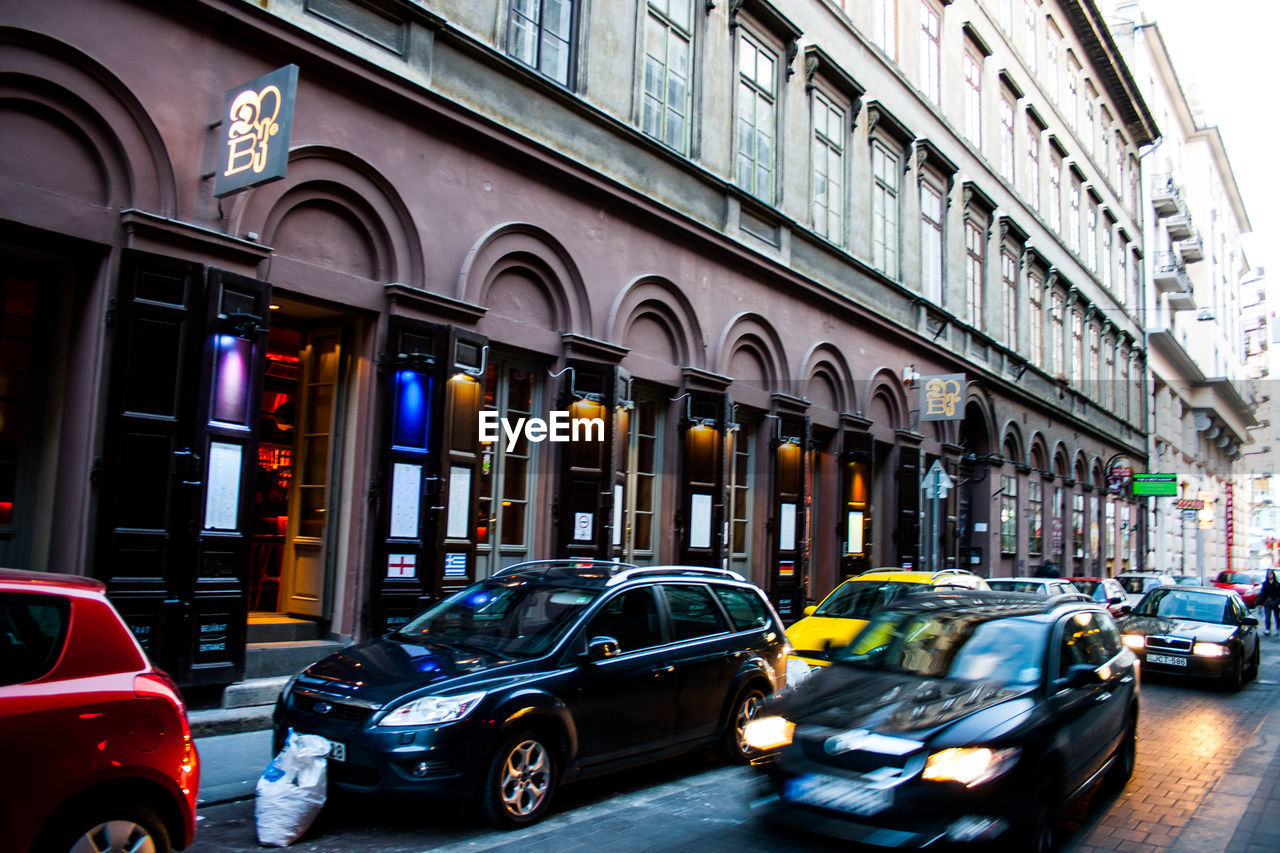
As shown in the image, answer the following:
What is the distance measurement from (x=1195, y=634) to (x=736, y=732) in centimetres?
967

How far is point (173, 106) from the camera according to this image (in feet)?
29.8

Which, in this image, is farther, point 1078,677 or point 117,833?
point 1078,677

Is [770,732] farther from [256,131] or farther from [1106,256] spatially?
[1106,256]

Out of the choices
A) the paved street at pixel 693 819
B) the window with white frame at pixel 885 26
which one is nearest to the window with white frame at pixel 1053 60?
the window with white frame at pixel 885 26

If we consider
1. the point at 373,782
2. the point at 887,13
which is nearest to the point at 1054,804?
the point at 373,782

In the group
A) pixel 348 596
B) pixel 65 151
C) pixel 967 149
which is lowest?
pixel 348 596

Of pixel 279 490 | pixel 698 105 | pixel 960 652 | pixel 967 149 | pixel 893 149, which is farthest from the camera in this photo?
pixel 967 149

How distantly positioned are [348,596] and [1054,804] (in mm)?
7303

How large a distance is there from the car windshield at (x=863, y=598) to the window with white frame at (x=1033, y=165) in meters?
23.3

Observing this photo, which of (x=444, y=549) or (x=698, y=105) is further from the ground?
(x=698, y=105)

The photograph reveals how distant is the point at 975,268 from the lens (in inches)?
1095

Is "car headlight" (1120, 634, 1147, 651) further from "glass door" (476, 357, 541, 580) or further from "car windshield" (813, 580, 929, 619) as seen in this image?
"glass door" (476, 357, 541, 580)

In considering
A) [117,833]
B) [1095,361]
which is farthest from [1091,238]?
[117,833]

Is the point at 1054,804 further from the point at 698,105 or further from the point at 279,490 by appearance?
the point at 698,105
